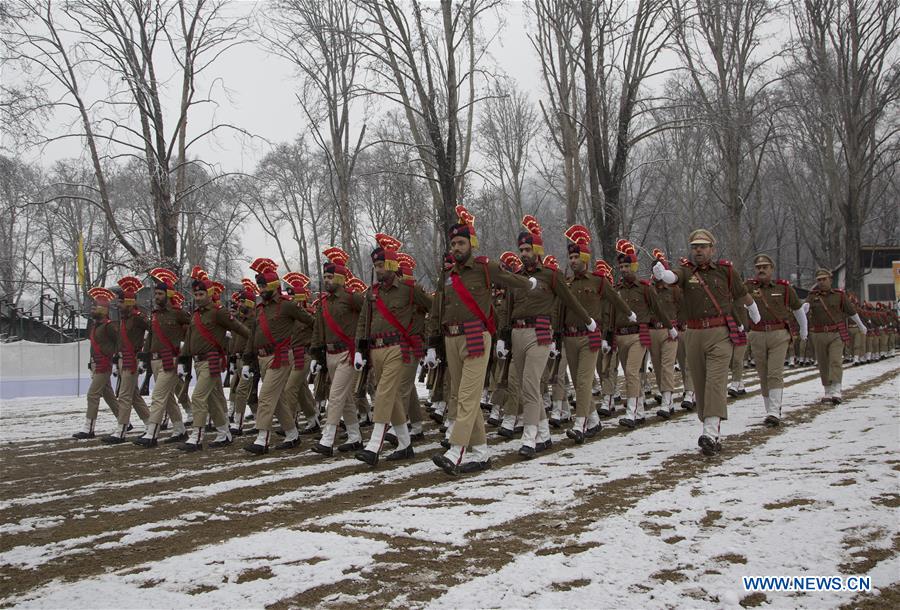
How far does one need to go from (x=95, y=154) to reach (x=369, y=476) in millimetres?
16421

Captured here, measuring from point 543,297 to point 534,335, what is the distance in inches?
16.9

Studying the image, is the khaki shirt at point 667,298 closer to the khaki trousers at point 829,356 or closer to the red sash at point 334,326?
the khaki trousers at point 829,356

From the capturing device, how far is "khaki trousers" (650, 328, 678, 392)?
1145cm

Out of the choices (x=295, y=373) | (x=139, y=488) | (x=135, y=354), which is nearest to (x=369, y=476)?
(x=139, y=488)

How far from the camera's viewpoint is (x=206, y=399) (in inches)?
386

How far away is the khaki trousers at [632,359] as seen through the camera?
10246 mm

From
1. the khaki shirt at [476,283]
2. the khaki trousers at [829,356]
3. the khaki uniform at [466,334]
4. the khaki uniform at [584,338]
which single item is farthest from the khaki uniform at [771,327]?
the khaki uniform at [466,334]

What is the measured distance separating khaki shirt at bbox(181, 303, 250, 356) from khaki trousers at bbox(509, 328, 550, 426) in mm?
4174

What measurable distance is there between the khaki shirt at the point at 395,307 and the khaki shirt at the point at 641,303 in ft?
13.9

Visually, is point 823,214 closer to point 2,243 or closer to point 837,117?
point 837,117

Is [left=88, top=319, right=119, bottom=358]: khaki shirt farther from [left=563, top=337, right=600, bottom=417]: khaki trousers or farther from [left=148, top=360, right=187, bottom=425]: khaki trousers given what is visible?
[left=563, top=337, right=600, bottom=417]: khaki trousers

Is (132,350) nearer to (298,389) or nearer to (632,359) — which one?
(298,389)

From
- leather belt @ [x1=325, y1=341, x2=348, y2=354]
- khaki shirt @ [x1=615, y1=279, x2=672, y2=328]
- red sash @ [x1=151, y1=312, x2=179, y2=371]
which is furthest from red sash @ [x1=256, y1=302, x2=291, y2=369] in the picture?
khaki shirt @ [x1=615, y1=279, x2=672, y2=328]

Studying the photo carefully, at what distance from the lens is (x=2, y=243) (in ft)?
138
